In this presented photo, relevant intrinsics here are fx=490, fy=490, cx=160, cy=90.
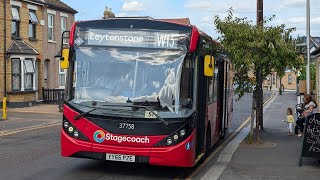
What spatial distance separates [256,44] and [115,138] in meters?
5.86

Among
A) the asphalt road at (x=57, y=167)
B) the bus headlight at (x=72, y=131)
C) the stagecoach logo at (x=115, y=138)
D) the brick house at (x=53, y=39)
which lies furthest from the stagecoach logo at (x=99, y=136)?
the brick house at (x=53, y=39)

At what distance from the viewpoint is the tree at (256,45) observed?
13.2 meters

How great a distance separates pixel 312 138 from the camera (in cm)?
1038

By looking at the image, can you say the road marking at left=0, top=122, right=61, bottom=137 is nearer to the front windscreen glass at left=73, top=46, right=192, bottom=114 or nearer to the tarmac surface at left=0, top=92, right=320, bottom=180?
the tarmac surface at left=0, top=92, right=320, bottom=180

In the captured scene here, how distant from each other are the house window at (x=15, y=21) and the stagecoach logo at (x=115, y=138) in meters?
20.8

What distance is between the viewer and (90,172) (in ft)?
30.9

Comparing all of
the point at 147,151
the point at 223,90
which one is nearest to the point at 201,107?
the point at 147,151

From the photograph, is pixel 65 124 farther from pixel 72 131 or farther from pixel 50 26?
pixel 50 26

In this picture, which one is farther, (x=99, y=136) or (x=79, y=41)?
(x=79, y=41)

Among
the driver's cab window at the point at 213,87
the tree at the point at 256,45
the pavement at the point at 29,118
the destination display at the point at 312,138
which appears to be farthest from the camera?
the pavement at the point at 29,118

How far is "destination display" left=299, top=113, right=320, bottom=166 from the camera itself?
10.4 meters

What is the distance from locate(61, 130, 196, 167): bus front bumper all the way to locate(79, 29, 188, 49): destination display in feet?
5.56

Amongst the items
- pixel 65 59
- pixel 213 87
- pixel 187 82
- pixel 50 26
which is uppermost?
pixel 50 26

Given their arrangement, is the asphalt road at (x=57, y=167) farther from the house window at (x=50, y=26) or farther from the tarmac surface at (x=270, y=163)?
the house window at (x=50, y=26)
